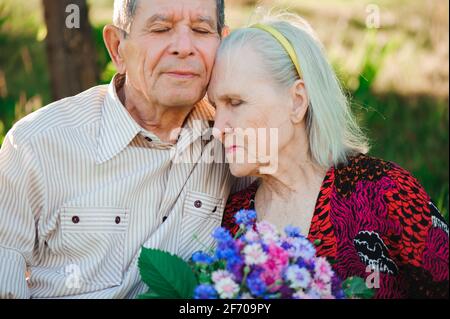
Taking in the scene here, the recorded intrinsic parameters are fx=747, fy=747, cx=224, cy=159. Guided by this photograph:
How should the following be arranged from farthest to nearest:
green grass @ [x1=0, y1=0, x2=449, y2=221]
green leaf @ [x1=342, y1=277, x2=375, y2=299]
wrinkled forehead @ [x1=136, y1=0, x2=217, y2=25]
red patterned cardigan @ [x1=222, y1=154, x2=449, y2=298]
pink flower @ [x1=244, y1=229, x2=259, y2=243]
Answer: green grass @ [x1=0, y1=0, x2=449, y2=221], wrinkled forehead @ [x1=136, y1=0, x2=217, y2=25], red patterned cardigan @ [x1=222, y1=154, x2=449, y2=298], green leaf @ [x1=342, y1=277, x2=375, y2=299], pink flower @ [x1=244, y1=229, x2=259, y2=243]

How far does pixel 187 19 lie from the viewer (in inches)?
118

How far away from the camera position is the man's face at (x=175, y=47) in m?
2.99

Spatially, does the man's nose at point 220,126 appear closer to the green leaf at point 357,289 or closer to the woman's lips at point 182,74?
the woman's lips at point 182,74

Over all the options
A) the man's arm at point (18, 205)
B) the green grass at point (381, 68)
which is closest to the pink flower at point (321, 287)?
the man's arm at point (18, 205)

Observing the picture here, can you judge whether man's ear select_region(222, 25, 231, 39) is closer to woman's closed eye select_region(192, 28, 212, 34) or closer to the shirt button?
woman's closed eye select_region(192, 28, 212, 34)

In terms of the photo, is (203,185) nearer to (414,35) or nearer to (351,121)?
(351,121)

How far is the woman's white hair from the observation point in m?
2.90

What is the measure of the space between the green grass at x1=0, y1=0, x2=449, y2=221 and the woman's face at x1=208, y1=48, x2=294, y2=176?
192 centimetres

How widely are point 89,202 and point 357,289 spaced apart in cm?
113

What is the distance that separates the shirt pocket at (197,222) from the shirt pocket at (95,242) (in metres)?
0.25

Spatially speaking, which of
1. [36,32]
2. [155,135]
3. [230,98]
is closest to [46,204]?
[155,135]

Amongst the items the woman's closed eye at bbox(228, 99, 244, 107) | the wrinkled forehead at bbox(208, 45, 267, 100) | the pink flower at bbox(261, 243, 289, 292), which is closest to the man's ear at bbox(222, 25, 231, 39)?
the wrinkled forehead at bbox(208, 45, 267, 100)

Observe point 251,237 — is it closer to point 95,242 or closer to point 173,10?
point 95,242
